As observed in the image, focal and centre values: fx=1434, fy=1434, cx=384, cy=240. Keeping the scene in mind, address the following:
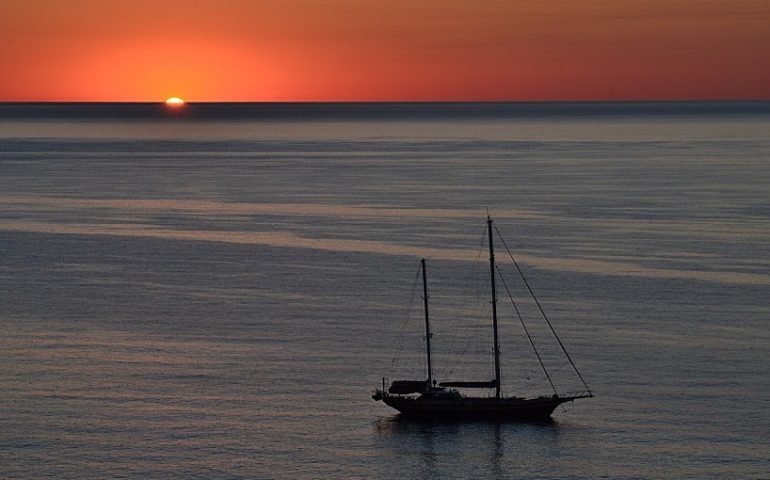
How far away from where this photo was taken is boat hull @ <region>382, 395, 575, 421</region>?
64312 millimetres

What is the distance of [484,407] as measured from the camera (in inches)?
2537

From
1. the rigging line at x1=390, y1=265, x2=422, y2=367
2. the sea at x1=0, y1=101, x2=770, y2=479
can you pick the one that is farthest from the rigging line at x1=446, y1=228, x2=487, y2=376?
the rigging line at x1=390, y1=265, x2=422, y2=367

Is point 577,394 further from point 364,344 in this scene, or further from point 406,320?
point 406,320

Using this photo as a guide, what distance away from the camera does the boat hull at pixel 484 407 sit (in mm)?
64312

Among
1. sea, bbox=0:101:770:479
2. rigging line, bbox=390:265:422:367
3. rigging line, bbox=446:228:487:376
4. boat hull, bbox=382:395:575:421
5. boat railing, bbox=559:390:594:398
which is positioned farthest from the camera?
rigging line, bbox=446:228:487:376

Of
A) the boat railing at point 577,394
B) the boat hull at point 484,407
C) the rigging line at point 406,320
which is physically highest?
the rigging line at point 406,320

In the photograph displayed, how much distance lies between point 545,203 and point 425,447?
96.9 metres

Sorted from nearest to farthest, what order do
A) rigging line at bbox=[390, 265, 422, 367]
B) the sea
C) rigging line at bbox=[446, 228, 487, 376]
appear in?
the sea → rigging line at bbox=[390, 265, 422, 367] → rigging line at bbox=[446, 228, 487, 376]

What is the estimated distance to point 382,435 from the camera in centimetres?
6234

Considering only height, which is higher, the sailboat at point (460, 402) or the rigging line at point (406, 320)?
the rigging line at point (406, 320)

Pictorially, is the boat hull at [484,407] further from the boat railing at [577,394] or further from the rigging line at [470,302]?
the rigging line at [470,302]

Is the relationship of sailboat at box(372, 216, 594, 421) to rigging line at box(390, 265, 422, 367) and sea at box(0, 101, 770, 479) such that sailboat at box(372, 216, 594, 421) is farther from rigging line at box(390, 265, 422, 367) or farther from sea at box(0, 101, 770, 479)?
rigging line at box(390, 265, 422, 367)

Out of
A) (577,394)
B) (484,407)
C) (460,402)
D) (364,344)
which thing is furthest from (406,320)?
(484,407)

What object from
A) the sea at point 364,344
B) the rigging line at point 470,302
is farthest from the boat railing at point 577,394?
the rigging line at point 470,302
